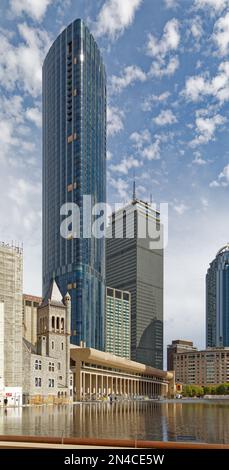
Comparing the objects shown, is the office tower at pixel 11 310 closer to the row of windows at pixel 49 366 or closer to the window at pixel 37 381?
the window at pixel 37 381

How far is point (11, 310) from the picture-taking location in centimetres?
12306

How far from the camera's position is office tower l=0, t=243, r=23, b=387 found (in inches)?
4793

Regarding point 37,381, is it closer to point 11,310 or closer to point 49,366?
point 49,366

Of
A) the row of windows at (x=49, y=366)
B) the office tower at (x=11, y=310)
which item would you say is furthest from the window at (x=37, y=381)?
the office tower at (x=11, y=310)

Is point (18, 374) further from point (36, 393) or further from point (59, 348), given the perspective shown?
point (59, 348)

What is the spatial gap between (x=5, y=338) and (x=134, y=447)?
103249 millimetres

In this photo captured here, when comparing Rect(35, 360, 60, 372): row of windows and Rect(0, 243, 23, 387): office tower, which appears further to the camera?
Rect(35, 360, 60, 372): row of windows

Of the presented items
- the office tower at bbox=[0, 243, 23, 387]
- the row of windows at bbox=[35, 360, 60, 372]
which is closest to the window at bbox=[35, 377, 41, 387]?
the row of windows at bbox=[35, 360, 60, 372]

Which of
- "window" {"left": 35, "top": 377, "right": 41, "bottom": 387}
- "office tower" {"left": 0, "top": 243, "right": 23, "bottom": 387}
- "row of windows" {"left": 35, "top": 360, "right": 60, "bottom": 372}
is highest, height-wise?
"office tower" {"left": 0, "top": 243, "right": 23, "bottom": 387}

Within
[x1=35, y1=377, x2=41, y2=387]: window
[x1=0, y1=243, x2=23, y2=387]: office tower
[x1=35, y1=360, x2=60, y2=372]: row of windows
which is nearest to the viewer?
[x1=0, y1=243, x2=23, y2=387]: office tower

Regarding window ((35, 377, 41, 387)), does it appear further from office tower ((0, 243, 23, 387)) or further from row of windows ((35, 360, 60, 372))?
office tower ((0, 243, 23, 387))
